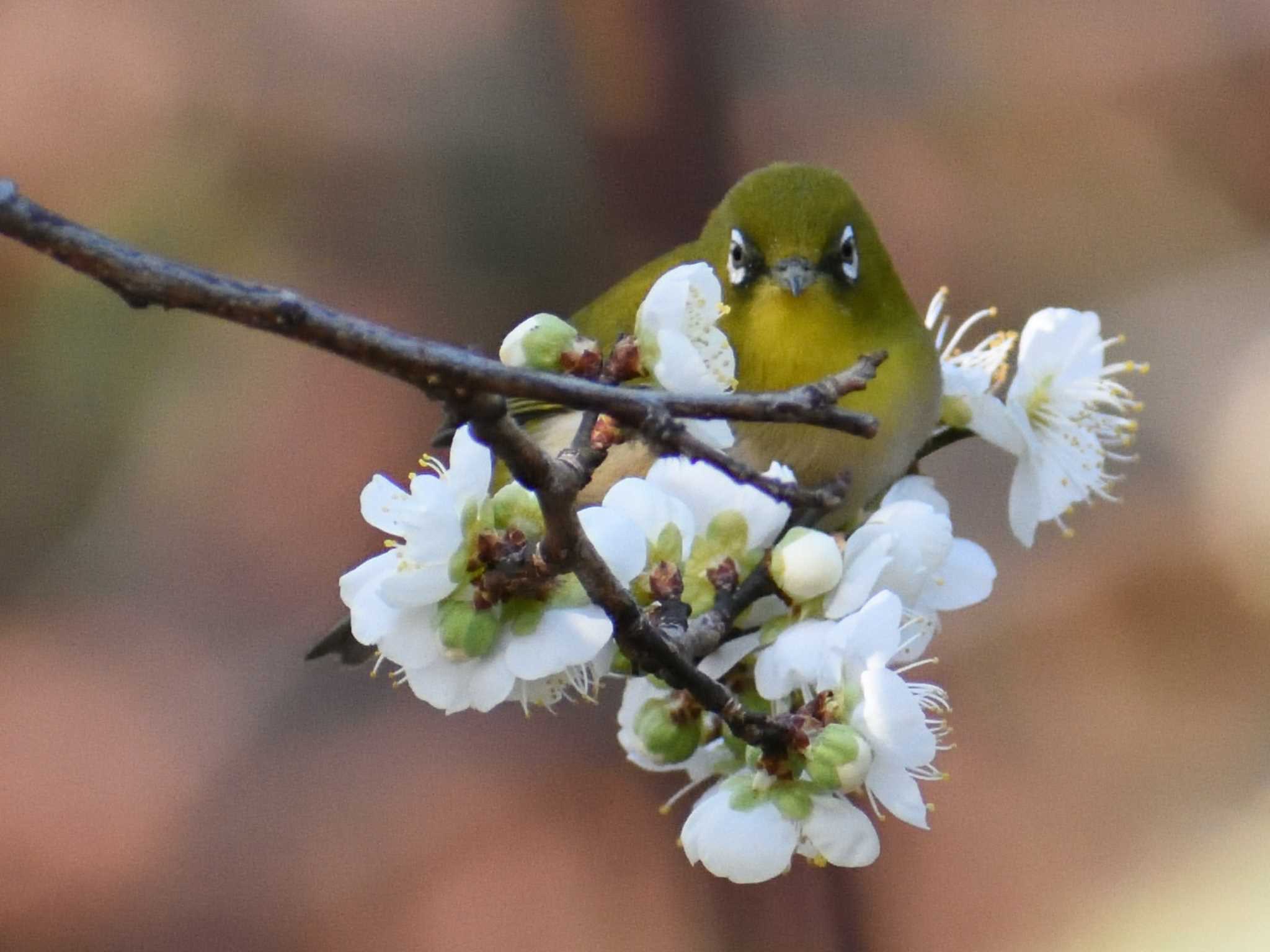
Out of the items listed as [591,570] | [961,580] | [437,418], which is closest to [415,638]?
[591,570]

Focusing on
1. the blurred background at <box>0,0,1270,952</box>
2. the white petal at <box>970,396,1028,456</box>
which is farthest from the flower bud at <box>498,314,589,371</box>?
the blurred background at <box>0,0,1270,952</box>

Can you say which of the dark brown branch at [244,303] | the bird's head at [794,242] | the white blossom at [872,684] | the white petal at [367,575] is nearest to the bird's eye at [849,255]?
the bird's head at [794,242]

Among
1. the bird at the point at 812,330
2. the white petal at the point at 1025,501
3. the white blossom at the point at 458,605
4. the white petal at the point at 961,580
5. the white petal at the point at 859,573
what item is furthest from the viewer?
the bird at the point at 812,330

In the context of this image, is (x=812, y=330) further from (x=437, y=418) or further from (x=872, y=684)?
(x=437, y=418)

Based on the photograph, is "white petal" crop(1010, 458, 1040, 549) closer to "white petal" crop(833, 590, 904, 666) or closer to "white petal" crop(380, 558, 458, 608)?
"white petal" crop(833, 590, 904, 666)

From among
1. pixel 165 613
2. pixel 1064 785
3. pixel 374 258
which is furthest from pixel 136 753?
pixel 1064 785

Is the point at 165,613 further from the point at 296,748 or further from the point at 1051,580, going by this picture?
the point at 1051,580

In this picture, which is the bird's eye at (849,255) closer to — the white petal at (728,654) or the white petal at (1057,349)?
the white petal at (1057,349)
